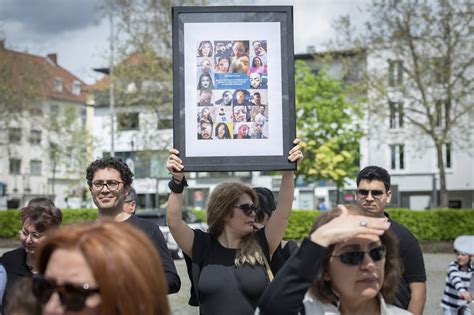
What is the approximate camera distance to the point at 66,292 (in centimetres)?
209

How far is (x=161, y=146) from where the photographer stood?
132 ft

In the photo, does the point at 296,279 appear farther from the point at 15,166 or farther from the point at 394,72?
the point at 15,166

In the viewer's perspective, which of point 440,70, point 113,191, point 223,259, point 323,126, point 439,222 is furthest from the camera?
point 323,126

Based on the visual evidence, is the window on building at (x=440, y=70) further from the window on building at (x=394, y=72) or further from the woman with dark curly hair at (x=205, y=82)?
the woman with dark curly hair at (x=205, y=82)

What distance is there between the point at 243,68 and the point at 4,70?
3278 centimetres

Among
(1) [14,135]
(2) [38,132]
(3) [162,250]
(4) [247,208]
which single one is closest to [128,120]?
(1) [14,135]

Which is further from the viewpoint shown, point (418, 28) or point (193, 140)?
point (418, 28)

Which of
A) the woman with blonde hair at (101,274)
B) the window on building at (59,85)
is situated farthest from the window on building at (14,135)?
the window on building at (59,85)

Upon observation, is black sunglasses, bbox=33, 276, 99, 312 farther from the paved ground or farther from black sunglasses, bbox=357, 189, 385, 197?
the paved ground

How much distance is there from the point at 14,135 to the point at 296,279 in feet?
135

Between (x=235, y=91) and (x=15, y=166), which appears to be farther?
(x=15, y=166)

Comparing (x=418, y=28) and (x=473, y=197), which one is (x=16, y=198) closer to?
(x=473, y=197)

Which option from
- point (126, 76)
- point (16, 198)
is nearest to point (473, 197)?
point (126, 76)

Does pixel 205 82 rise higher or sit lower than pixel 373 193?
higher
